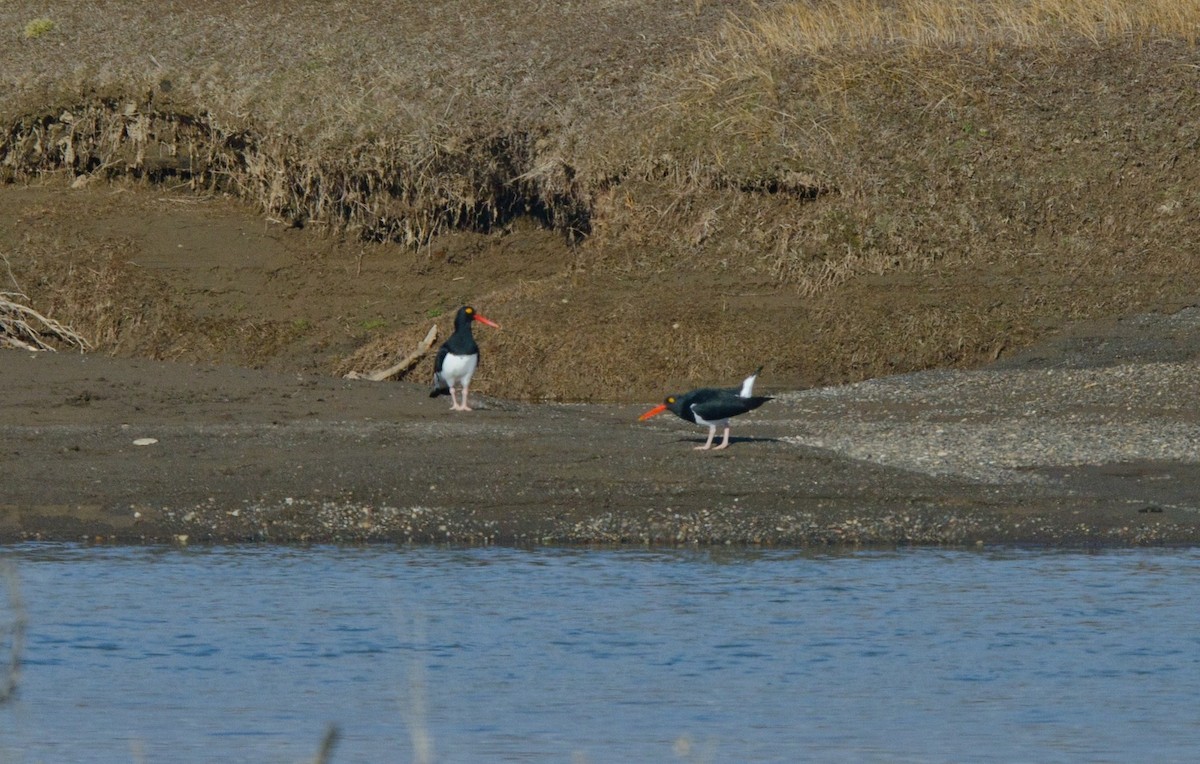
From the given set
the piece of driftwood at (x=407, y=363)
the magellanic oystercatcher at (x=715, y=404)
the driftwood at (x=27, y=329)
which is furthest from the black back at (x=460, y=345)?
the driftwood at (x=27, y=329)

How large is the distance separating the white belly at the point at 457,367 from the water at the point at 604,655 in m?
4.35

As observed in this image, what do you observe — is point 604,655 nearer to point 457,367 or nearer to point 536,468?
point 536,468

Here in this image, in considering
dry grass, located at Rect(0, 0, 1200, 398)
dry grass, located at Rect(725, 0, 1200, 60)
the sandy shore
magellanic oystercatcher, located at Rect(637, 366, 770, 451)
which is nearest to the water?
the sandy shore

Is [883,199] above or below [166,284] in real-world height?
above

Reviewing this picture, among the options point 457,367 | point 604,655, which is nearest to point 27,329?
point 457,367

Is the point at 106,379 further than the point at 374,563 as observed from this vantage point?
Yes

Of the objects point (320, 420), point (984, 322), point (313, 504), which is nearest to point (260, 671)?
point (313, 504)

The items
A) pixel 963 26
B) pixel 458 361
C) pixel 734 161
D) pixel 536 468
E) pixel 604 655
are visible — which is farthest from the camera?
pixel 963 26

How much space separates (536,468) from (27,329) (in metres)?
10.4

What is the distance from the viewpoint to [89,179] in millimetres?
27031

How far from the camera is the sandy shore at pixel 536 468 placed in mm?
12906

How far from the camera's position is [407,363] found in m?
21.9

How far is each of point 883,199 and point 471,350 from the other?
34.3 feet

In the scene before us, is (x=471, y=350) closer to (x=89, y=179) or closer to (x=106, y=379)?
(x=106, y=379)
